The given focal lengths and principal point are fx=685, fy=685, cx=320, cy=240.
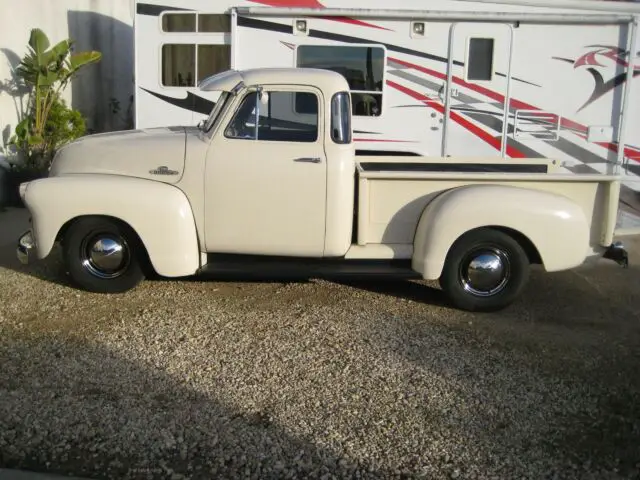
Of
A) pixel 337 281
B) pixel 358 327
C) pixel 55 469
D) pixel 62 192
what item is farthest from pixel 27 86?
pixel 55 469

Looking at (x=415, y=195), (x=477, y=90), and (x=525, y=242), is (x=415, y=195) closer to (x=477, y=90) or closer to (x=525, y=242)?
(x=525, y=242)

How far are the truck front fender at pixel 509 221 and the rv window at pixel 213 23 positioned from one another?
4.27 meters

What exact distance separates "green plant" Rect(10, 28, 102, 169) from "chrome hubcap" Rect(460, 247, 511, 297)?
21.7ft

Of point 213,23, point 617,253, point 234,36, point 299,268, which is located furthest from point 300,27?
point 617,253

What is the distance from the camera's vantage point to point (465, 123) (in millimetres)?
8477

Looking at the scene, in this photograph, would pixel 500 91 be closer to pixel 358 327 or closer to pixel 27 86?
pixel 358 327

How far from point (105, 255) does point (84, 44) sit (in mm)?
7368

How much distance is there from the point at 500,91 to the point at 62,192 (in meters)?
5.38

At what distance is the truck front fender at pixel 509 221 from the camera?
17.4 ft

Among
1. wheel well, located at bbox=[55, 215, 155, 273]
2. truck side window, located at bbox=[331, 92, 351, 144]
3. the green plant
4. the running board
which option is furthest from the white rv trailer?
wheel well, located at bbox=[55, 215, 155, 273]

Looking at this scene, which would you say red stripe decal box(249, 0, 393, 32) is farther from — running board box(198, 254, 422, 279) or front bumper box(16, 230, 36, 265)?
front bumper box(16, 230, 36, 265)

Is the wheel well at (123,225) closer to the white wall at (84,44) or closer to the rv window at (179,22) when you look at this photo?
the rv window at (179,22)

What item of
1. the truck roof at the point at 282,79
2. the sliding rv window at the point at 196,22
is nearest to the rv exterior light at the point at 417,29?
the sliding rv window at the point at 196,22

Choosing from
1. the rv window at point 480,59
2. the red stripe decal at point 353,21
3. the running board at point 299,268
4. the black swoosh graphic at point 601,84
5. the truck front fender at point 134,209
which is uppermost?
the red stripe decal at point 353,21
